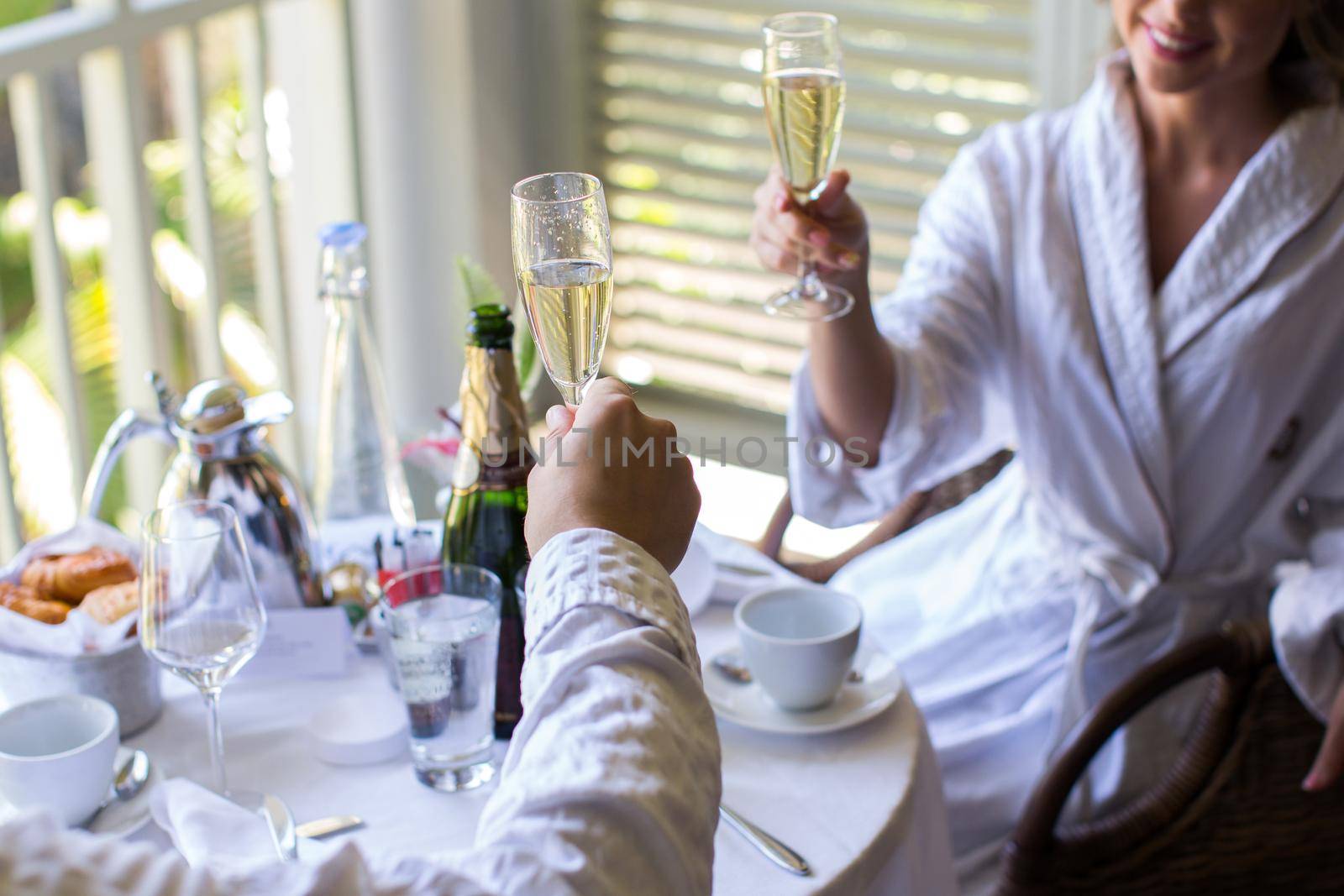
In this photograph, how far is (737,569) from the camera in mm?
1411

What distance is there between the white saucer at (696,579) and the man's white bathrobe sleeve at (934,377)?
0.77ft

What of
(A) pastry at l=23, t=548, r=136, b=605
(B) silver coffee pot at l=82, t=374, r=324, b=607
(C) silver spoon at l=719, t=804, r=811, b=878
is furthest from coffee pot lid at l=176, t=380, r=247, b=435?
(C) silver spoon at l=719, t=804, r=811, b=878

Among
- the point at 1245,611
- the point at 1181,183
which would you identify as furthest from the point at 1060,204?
the point at 1245,611

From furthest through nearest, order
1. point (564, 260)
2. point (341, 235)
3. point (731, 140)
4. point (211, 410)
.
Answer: point (731, 140) → point (341, 235) → point (211, 410) → point (564, 260)

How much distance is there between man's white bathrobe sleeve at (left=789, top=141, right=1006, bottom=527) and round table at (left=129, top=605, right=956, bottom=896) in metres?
0.43

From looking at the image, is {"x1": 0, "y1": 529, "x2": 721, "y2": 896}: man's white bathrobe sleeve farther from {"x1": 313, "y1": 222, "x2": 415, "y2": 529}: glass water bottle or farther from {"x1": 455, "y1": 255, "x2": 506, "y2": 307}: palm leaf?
{"x1": 313, "y1": 222, "x2": 415, "y2": 529}: glass water bottle

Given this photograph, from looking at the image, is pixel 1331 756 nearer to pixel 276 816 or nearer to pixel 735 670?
pixel 735 670

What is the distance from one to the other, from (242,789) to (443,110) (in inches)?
86.3

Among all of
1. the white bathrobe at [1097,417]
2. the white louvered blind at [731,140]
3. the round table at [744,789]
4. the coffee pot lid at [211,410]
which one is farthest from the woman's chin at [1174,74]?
the white louvered blind at [731,140]

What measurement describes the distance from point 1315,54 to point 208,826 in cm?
133

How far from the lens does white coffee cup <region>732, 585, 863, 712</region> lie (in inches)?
42.6

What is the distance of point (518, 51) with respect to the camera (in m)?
3.15

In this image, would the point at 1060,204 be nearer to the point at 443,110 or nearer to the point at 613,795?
the point at 613,795

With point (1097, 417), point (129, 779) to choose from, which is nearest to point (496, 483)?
point (129, 779)
